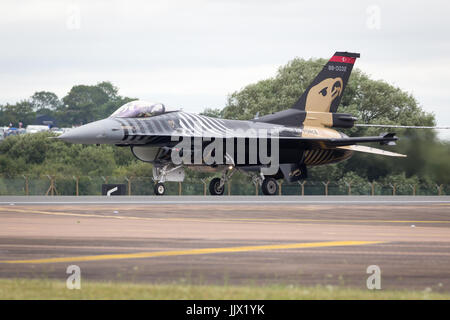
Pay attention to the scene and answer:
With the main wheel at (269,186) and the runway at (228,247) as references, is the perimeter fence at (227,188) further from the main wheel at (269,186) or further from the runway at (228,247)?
the runway at (228,247)

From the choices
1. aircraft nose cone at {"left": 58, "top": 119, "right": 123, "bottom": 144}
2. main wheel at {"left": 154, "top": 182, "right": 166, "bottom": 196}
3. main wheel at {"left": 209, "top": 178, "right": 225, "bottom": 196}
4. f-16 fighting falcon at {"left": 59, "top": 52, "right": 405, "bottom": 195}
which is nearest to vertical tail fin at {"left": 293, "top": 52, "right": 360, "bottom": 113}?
f-16 fighting falcon at {"left": 59, "top": 52, "right": 405, "bottom": 195}

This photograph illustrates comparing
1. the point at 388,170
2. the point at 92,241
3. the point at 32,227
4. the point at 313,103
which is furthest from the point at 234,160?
the point at 92,241

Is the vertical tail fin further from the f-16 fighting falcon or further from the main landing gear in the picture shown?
the main landing gear

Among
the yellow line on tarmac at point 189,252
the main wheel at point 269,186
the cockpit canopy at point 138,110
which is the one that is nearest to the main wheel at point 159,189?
the cockpit canopy at point 138,110

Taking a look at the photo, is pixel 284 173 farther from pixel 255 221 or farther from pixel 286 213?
pixel 255 221

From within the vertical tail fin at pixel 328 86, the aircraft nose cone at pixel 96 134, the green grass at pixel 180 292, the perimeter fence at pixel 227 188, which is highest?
the vertical tail fin at pixel 328 86

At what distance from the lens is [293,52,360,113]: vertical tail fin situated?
35.8 metres

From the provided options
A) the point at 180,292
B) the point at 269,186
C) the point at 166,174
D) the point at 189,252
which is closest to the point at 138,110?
the point at 166,174

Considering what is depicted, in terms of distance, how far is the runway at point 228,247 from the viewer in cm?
882

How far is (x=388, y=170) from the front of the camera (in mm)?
36312

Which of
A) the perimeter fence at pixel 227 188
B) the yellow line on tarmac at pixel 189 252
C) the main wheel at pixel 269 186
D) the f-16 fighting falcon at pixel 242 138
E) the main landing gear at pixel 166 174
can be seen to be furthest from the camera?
the perimeter fence at pixel 227 188

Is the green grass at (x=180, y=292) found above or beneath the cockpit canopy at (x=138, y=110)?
beneath

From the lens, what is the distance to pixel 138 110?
2950cm

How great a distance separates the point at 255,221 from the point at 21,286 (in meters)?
9.81
